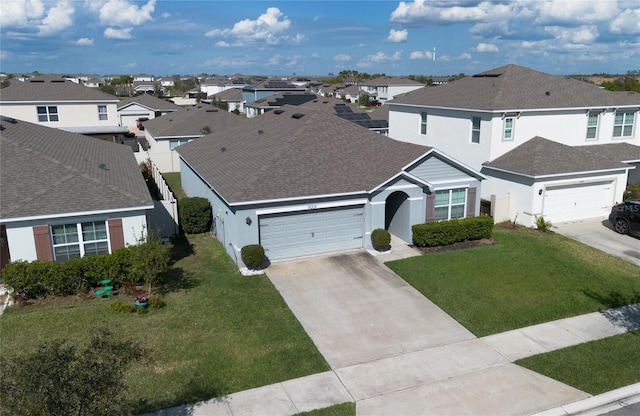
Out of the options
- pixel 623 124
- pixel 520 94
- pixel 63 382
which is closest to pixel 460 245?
pixel 520 94

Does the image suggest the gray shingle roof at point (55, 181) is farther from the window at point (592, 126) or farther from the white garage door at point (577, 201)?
the window at point (592, 126)

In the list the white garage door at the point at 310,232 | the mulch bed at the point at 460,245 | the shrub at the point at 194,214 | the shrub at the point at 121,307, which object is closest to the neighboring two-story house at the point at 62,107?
the shrub at the point at 194,214

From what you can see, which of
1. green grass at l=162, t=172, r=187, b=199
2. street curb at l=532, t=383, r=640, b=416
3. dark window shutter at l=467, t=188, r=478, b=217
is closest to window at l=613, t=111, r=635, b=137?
dark window shutter at l=467, t=188, r=478, b=217

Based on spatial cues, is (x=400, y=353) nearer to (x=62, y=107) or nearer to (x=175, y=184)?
(x=175, y=184)

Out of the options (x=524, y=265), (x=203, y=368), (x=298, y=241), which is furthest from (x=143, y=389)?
(x=524, y=265)

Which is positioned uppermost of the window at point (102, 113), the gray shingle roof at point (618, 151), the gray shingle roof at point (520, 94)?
the gray shingle roof at point (520, 94)

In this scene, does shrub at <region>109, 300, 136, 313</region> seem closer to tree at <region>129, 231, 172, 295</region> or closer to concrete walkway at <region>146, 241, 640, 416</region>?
tree at <region>129, 231, 172, 295</region>
